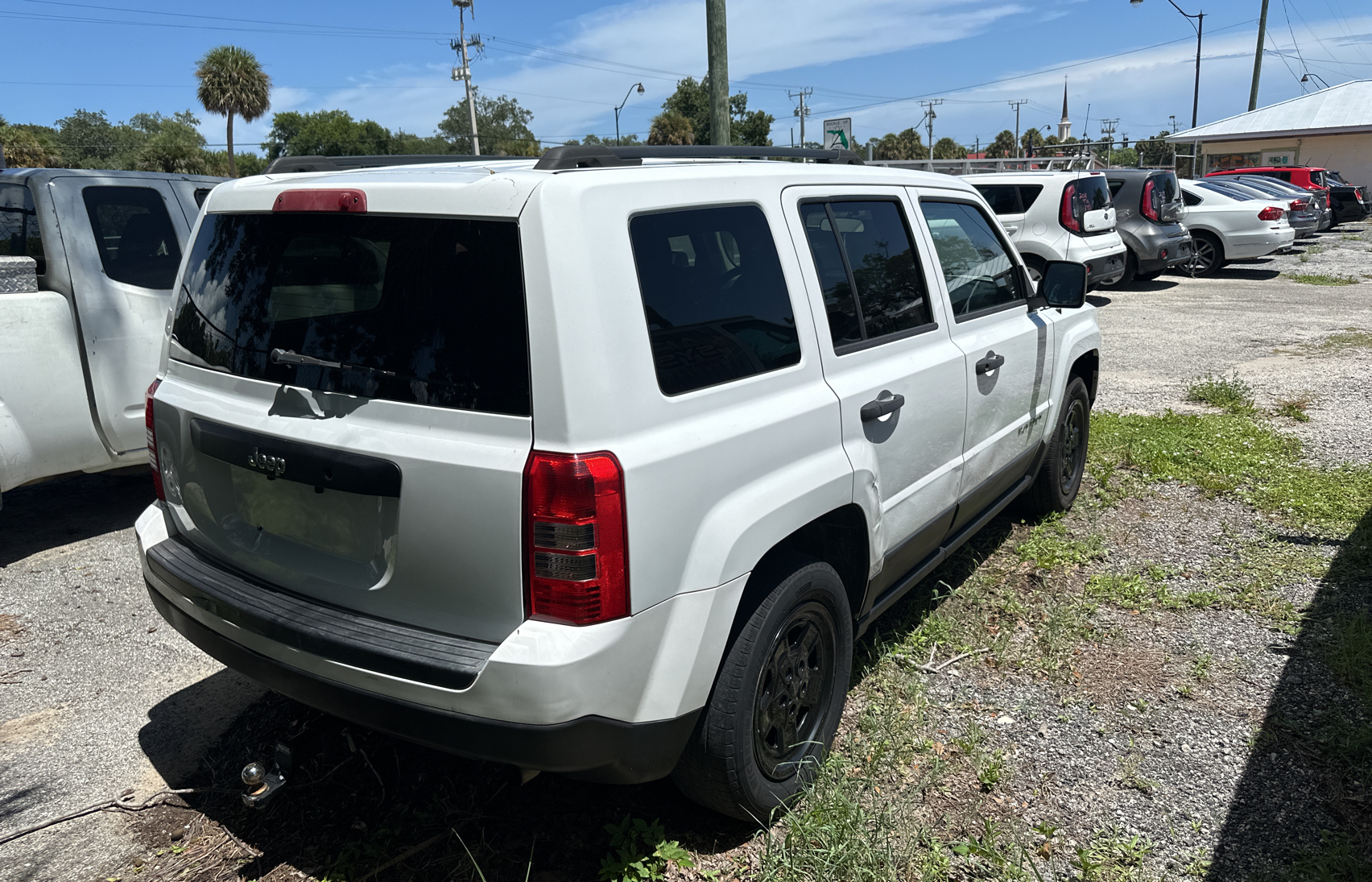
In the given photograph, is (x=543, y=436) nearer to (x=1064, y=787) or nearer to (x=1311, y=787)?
(x=1064, y=787)

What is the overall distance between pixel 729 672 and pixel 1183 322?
40.0 ft

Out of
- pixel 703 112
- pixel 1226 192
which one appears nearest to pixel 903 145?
pixel 703 112

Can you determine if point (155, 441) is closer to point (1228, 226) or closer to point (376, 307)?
point (376, 307)

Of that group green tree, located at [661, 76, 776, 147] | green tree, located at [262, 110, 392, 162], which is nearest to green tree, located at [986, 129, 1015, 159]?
green tree, located at [661, 76, 776, 147]

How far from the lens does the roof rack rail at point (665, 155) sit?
7.68 feet

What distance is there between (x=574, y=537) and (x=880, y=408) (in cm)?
128

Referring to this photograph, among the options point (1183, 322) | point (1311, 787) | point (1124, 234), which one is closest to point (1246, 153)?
point (1124, 234)

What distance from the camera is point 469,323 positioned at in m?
2.18

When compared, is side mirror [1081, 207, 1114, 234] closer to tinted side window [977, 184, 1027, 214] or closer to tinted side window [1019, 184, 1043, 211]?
tinted side window [1019, 184, 1043, 211]

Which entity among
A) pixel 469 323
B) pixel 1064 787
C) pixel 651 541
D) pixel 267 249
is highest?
pixel 267 249

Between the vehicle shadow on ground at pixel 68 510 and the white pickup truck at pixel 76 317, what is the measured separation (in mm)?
487

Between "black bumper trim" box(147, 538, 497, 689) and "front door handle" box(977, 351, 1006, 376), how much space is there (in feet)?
7.81

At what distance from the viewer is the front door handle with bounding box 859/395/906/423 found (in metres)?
2.91

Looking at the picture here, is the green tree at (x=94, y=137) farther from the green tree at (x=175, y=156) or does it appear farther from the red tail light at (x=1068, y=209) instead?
the red tail light at (x=1068, y=209)
